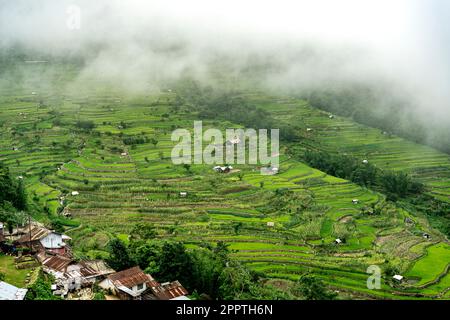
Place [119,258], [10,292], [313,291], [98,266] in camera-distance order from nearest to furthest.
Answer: [10,292]
[313,291]
[98,266]
[119,258]

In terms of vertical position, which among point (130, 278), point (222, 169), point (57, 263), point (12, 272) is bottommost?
point (130, 278)

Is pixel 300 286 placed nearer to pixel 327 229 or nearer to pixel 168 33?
pixel 327 229

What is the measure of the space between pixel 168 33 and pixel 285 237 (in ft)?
140

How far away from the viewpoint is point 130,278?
1636 cm

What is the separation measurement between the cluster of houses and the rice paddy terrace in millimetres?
2261

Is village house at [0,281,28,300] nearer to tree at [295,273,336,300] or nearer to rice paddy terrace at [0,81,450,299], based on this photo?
rice paddy terrace at [0,81,450,299]

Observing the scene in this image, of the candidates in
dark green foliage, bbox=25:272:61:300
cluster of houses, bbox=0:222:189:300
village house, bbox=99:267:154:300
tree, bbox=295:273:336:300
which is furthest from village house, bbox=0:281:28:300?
tree, bbox=295:273:336:300

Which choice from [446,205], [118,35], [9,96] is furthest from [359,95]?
[9,96]

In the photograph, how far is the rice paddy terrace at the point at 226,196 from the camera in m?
20.8

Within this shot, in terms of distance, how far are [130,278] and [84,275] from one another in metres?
1.52

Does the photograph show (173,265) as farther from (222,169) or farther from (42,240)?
(222,169)

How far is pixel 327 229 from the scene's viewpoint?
78.2 feet

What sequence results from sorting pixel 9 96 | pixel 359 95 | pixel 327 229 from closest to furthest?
pixel 327 229
pixel 9 96
pixel 359 95

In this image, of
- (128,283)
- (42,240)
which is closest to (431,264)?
(128,283)
